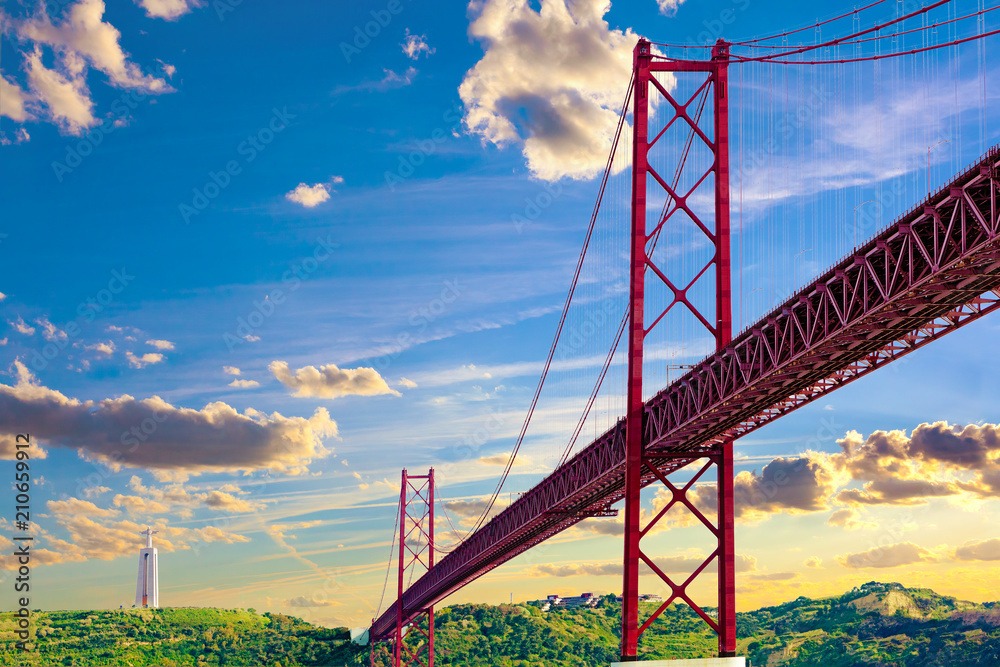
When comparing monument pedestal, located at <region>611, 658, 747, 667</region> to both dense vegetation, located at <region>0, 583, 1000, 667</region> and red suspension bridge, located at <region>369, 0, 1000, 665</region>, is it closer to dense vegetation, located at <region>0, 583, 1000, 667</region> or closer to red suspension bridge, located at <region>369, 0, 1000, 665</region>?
red suspension bridge, located at <region>369, 0, 1000, 665</region>

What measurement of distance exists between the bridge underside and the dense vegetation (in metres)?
71.6

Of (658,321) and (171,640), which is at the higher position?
(658,321)

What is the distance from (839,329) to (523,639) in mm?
105889

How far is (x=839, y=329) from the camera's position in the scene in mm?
Answer: 24844

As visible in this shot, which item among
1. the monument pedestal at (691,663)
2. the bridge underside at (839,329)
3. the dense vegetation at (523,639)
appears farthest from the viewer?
the dense vegetation at (523,639)

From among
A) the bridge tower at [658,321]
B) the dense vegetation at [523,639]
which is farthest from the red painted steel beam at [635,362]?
the dense vegetation at [523,639]

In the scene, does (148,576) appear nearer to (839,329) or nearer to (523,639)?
(523,639)

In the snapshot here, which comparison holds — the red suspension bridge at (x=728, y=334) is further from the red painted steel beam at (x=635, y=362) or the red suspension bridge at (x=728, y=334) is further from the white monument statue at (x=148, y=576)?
the white monument statue at (x=148, y=576)

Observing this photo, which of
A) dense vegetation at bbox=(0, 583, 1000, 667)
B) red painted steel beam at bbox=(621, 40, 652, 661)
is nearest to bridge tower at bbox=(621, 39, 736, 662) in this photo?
red painted steel beam at bbox=(621, 40, 652, 661)

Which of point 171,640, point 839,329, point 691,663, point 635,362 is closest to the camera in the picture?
point 839,329

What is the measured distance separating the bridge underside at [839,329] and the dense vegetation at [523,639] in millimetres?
71620

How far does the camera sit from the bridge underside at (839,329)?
20781mm

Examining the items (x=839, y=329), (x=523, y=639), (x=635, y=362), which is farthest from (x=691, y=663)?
(x=523, y=639)

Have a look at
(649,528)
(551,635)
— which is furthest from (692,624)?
(649,528)
